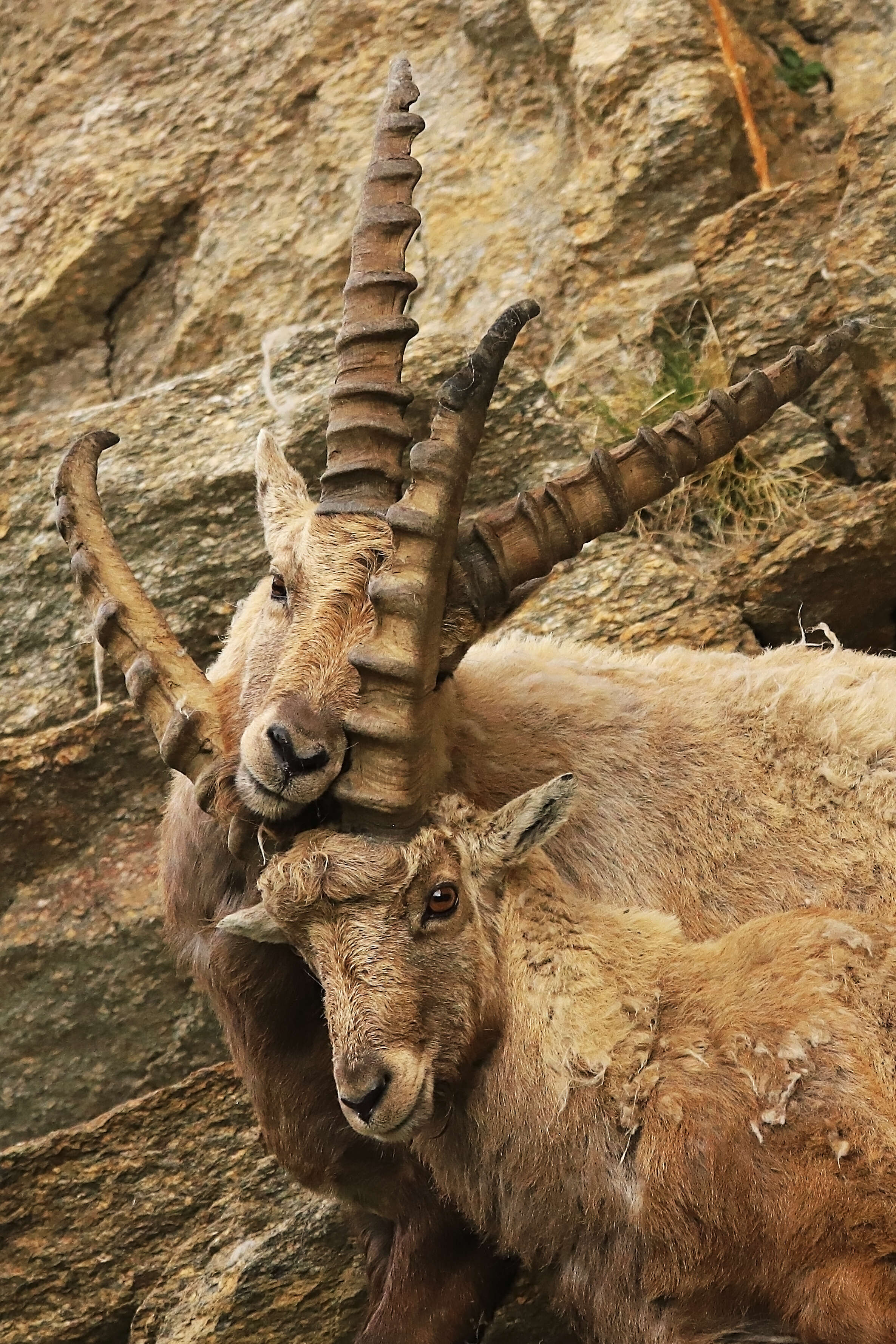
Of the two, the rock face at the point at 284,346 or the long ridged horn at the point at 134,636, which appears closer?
the long ridged horn at the point at 134,636

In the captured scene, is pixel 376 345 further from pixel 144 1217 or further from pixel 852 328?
pixel 144 1217

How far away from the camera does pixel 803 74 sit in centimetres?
1088

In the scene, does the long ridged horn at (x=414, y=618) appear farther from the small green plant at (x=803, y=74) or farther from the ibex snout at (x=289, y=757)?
the small green plant at (x=803, y=74)

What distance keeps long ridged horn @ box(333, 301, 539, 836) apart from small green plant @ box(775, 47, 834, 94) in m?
6.86

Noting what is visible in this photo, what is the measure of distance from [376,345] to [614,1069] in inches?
114

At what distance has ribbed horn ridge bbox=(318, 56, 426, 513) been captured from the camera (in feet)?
19.2

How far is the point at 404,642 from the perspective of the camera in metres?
5.07

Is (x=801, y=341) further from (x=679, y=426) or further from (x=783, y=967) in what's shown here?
(x=783, y=967)

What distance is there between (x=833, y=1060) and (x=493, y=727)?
1906 millimetres

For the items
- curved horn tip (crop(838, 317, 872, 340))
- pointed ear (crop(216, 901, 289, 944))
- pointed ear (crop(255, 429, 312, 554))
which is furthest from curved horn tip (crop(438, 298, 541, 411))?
pointed ear (crop(216, 901, 289, 944))

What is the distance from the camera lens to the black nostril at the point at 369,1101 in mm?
4441

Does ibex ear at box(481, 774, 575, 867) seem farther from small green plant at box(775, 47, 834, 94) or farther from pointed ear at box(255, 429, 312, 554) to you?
small green plant at box(775, 47, 834, 94)

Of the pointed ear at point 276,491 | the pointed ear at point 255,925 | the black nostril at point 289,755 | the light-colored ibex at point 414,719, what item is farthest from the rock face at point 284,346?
the black nostril at point 289,755

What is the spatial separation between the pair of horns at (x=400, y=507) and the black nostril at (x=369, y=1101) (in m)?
0.83
